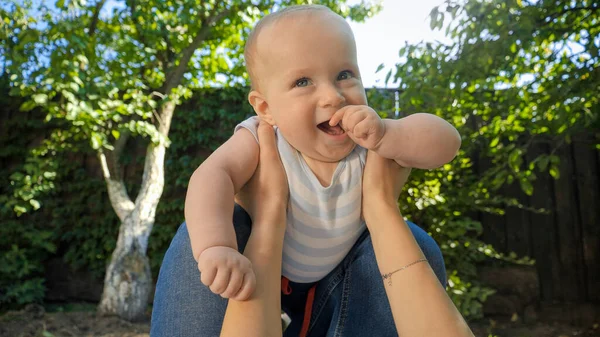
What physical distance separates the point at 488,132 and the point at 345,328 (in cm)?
266

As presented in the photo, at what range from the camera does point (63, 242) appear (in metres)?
5.26

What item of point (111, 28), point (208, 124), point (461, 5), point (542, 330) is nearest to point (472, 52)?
point (461, 5)

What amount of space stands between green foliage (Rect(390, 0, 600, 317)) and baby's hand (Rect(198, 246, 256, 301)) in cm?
180

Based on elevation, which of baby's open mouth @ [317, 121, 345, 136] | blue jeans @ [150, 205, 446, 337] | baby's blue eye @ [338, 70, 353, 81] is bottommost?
blue jeans @ [150, 205, 446, 337]

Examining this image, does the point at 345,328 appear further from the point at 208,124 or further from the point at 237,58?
the point at 237,58

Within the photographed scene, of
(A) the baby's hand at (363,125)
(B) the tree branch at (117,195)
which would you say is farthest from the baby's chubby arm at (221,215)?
(B) the tree branch at (117,195)

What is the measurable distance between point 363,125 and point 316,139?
141 mm

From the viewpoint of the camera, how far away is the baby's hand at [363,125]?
0.92m

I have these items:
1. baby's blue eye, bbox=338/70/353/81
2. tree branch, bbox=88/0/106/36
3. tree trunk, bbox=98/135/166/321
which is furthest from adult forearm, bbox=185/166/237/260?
tree branch, bbox=88/0/106/36

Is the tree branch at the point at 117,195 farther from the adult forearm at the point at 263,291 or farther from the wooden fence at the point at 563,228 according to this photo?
the adult forearm at the point at 263,291

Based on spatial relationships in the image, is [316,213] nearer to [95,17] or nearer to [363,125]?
[363,125]

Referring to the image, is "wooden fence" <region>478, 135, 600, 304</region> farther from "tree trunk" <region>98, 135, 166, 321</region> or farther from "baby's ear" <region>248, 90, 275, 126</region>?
"baby's ear" <region>248, 90, 275, 126</region>

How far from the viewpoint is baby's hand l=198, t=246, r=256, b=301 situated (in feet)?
2.64

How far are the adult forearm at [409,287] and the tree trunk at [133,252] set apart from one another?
3.79m
